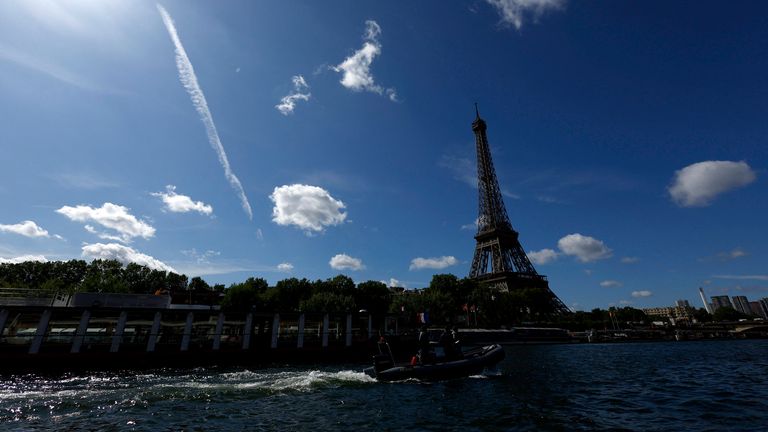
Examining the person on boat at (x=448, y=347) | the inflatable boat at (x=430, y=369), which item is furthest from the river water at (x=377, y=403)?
the person on boat at (x=448, y=347)

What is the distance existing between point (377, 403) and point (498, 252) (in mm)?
85240

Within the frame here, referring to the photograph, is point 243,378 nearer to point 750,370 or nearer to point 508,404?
point 508,404

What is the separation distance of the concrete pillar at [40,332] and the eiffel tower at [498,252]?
84.1 metres

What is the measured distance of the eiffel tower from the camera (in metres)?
93.9

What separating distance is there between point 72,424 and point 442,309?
67924 millimetres

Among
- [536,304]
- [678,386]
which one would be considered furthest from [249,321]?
[536,304]

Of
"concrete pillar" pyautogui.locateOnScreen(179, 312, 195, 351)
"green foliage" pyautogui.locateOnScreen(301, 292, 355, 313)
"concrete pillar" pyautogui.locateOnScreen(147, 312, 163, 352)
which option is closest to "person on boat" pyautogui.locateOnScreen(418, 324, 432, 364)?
A: "concrete pillar" pyautogui.locateOnScreen(179, 312, 195, 351)

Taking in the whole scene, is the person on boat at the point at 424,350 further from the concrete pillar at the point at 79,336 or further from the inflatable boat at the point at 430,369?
the concrete pillar at the point at 79,336

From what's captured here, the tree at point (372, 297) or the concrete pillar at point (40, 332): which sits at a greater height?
the tree at point (372, 297)

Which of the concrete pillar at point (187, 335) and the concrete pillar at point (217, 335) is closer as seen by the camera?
the concrete pillar at point (187, 335)

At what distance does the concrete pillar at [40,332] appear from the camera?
26616 millimetres

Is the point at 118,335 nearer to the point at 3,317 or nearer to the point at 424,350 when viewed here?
the point at 3,317

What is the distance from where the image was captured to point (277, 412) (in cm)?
1374

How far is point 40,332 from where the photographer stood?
88.0ft
